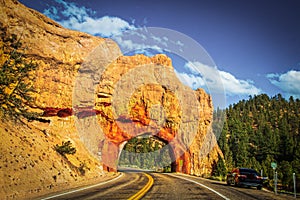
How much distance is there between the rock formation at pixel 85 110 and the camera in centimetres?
1594

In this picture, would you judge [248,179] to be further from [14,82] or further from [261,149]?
[261,149]

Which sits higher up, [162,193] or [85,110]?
[85,110]

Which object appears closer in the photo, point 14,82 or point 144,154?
point 14,82

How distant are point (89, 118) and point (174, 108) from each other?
13.1m

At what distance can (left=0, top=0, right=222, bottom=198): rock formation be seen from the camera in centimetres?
1594

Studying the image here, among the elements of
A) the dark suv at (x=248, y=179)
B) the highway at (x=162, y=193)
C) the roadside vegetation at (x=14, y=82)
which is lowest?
the highway at (x=162, y=193)

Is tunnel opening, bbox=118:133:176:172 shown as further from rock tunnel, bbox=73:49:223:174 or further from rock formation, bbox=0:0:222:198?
rock formation, bbox=0:0:222:198

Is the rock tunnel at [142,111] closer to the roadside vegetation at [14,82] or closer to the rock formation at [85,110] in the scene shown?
the rock formation at [85,110]

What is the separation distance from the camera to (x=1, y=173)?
11.3m

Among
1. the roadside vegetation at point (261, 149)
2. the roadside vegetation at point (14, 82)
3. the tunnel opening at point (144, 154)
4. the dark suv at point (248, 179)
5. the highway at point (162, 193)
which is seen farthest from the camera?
the tunnel opening at point (144, 154)

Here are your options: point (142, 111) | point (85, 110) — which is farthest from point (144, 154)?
point (85, 110)

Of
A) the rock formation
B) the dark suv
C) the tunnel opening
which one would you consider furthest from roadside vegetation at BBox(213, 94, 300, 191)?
the dark suv

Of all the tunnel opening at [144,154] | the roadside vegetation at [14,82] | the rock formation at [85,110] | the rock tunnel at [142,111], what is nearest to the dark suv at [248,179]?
the rock formation at [85,110]

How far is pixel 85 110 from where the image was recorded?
1155 inches
